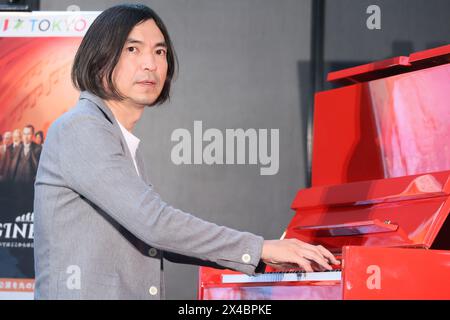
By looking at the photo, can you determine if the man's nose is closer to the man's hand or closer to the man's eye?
the man's eye

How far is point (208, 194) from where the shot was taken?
518 centimetres

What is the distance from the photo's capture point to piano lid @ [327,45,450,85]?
11.0 ft

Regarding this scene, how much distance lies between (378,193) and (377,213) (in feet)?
0.30

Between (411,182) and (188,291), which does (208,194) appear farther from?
(411,182)

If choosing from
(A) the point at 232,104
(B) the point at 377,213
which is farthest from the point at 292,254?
(A) the point at 232,104

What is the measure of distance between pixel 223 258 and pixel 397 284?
0.64 metres

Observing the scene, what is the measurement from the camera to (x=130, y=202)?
225 centimetres

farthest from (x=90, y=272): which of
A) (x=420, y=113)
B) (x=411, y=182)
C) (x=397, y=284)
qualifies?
(x=420, y=113)

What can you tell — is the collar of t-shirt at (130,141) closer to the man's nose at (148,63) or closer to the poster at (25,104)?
the man's nose at (148,63)

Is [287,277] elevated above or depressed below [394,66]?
below

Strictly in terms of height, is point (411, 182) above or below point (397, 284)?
above

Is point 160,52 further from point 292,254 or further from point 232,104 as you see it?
point 232,104

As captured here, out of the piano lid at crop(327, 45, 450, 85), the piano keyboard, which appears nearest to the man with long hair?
the piano keyboard
